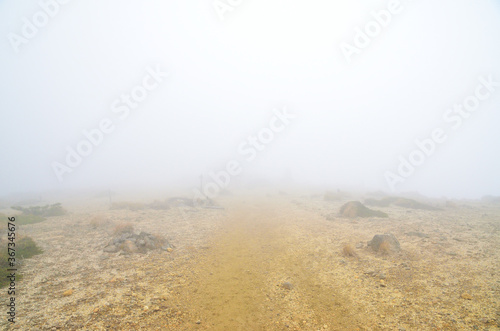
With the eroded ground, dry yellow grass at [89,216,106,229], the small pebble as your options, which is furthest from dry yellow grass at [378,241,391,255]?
dry yellow grass at [89,216,106,229]

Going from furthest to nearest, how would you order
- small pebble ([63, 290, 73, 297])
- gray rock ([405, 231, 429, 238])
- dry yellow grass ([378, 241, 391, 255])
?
gray rock ([405, 231, 429, 238]), dry yellow grass ([378, 241, 391, 255]), small pebble ([63, 290, 73, 297])

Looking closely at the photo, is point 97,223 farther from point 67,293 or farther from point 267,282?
point 267,282

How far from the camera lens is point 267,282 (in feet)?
33.1

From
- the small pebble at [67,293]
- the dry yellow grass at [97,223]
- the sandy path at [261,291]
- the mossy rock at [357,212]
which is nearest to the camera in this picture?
the sandy path at [261,291]

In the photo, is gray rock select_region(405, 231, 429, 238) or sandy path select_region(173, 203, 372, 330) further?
gray rock select_region(405, 231, 429, 238)

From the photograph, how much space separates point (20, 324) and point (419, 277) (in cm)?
1460

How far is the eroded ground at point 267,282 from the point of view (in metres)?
7.07

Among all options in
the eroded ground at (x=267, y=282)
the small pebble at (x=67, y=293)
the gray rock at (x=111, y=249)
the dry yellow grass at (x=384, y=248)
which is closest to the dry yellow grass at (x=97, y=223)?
the eroded ground at (x=267, y=282)

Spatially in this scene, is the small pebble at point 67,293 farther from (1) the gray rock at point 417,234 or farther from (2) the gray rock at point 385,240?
(1) the gray rock at point 417,234

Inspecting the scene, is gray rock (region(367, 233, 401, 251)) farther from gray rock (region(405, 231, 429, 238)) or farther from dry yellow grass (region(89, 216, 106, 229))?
dry yellow grass (region(89, 216, 106, 229))

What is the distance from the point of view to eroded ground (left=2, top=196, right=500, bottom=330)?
23.2 feet

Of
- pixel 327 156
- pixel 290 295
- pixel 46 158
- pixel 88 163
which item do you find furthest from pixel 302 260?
pixel 327 156

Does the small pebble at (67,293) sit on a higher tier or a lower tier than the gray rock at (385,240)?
lower

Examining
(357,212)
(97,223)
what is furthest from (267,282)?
(357,212)
